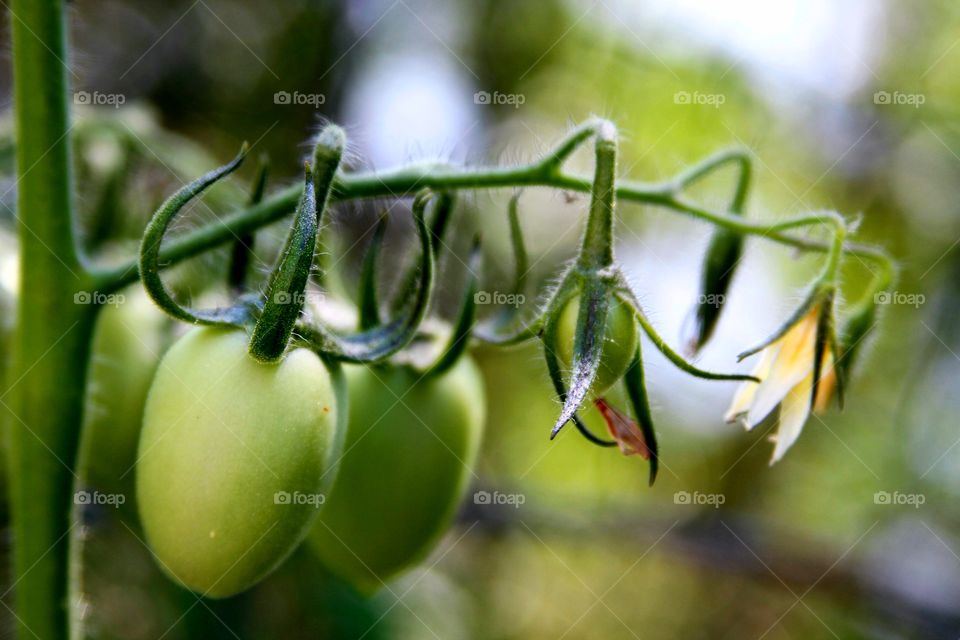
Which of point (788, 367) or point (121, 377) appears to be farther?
point (121, 377)
